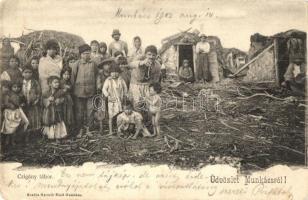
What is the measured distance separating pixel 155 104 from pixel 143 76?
19 cm

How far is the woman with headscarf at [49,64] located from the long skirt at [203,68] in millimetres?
854

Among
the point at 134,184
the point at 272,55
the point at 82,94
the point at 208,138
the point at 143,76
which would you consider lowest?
the point at 134,184

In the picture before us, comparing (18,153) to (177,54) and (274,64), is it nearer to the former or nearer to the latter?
(177,54)

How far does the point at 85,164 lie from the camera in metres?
2.27

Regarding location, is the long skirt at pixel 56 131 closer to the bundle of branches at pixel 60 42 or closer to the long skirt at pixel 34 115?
the long skirt at pixel 34 115

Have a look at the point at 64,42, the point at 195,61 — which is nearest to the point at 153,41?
the point at 195,61

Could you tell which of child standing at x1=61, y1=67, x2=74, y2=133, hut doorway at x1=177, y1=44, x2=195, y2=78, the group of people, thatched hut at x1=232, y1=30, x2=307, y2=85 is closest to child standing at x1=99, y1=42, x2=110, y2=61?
the group of people

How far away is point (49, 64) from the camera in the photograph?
2287 millimetres

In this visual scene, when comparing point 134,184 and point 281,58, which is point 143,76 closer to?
point 134,184

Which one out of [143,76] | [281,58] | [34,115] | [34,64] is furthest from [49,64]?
[281,58]

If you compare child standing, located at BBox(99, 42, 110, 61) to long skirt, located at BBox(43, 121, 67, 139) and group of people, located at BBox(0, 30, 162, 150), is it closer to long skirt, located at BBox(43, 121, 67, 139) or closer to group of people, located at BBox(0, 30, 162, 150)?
group of people, located at BBox(0, 30, 162, 150)

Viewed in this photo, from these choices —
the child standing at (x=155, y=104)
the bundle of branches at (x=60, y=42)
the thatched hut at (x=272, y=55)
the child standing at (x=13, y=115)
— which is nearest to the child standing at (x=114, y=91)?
the child standing at (x=155, y=104)

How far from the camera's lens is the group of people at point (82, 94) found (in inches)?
89.6

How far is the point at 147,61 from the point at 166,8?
1.14 feet
